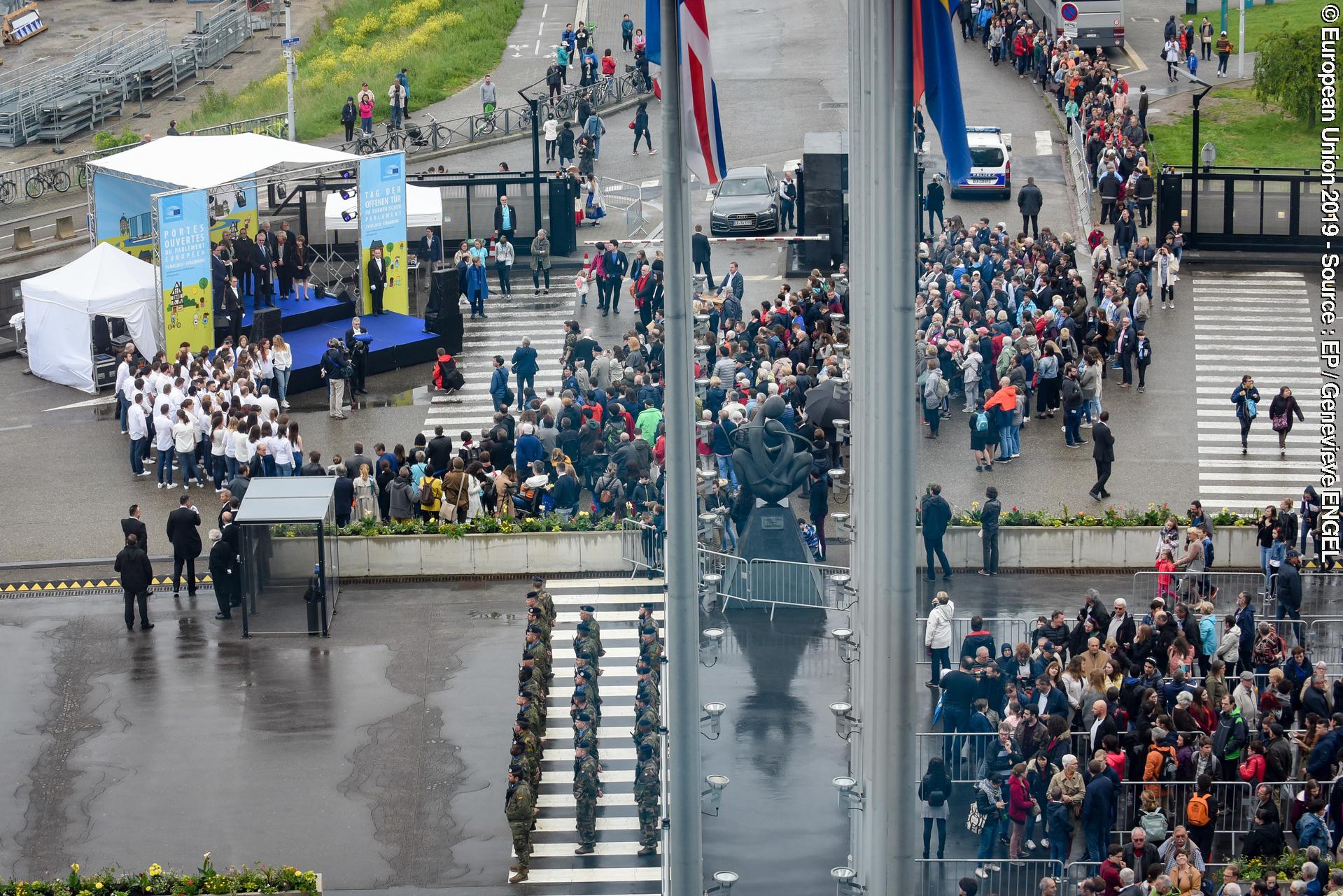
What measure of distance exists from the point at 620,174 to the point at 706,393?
19.5 m

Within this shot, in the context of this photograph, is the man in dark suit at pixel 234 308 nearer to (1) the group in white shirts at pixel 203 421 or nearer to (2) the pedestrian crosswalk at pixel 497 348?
(1) the group in white shirts at pixel 203 421

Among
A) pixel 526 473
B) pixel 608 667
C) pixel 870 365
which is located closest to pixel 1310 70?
pixel 526 473

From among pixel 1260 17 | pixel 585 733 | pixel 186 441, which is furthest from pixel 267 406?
pixel 1260 17

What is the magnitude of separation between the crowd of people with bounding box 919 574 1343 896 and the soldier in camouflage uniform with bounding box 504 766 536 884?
4553 millimetres

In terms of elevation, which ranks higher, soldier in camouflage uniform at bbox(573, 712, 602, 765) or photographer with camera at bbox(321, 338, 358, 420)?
photographer with camera at bbox(321, 338, 358, 420)

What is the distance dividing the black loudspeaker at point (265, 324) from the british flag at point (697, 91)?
26381mm

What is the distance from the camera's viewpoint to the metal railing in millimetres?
Answer: 57219

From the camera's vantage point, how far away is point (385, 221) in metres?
44.5

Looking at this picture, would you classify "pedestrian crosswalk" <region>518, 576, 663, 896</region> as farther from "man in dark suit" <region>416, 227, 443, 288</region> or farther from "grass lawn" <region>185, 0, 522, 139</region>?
"grass lawn" <region>185, 0, 522, 139</region>

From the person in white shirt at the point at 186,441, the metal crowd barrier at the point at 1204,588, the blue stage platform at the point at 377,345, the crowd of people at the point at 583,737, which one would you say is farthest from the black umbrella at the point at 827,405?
the blue stage platform at the point at 377,345

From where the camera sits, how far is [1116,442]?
37375 millimetres

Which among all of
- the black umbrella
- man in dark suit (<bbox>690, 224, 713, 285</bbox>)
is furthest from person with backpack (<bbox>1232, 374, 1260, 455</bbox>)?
man in dark suit (<bbox>690, 224, 713, 285</bbox>)

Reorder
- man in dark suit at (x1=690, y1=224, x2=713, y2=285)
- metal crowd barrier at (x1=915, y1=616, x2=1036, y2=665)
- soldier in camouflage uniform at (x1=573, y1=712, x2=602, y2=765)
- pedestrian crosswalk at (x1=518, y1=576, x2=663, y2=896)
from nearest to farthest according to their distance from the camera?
pedestrian crosswalk at (x1=518, y1=576, x2=663, y2=896), soldier in camouflage uniform at (x1=573, y1=712, x2=602, y2=765), metal crowd barrier at (x1=915, y1=616, x2=1036, y2=665), man in dark suit at (x1=690, y1=224, x2=713, y2=285)

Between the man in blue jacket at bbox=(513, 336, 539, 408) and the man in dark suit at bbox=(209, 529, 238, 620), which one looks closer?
the man in dark suit at bbox=(209, 529, 238, 620)
